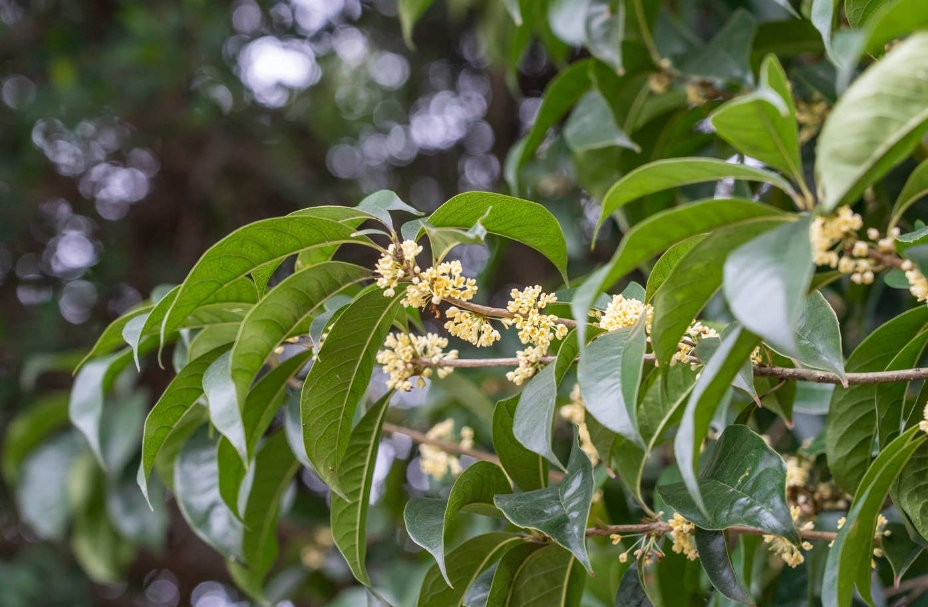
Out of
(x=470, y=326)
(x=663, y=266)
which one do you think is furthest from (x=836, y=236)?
(x=470, y=326)

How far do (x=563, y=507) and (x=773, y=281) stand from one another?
1.15 feet

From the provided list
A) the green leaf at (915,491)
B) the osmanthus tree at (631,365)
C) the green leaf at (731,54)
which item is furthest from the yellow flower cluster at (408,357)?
the green leaf at (731,54)

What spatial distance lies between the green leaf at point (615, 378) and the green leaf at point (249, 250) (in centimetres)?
24

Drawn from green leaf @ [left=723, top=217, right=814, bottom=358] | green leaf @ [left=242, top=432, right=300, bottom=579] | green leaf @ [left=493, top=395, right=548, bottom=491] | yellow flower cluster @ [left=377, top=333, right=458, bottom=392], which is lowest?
green leaf @ [left=242, top=432, right=300, bottom=579]

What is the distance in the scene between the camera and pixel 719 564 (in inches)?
29.8

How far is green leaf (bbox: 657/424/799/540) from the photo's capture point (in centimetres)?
71

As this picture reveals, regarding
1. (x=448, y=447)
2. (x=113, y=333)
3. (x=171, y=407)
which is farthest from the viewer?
(x=448, y=447)

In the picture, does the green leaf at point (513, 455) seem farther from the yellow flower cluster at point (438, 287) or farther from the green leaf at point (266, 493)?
the green leaf at point (266, 493)

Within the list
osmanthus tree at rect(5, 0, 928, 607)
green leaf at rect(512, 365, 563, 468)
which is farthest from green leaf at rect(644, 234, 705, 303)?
green leaf at rect(512, 365, 563, 468)

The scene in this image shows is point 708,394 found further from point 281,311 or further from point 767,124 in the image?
point 281,311

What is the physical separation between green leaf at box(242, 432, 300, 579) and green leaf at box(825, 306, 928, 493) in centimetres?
70

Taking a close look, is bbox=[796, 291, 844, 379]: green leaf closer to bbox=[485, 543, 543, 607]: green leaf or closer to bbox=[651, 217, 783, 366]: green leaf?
bbox=[651, 217, 783, 366]: green leaf

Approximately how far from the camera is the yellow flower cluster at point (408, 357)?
0.83 metres

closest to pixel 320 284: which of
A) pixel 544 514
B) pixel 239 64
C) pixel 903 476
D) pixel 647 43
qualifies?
pixel 544 514
